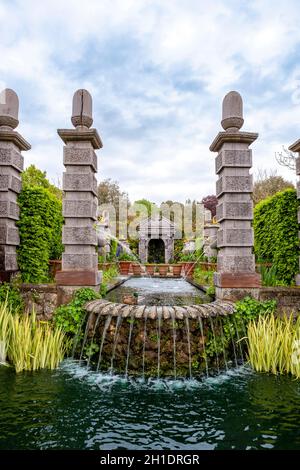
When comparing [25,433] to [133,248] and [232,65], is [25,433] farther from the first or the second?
[133,248]

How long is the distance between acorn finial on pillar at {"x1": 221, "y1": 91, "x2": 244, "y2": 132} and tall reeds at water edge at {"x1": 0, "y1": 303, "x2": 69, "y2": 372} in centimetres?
511

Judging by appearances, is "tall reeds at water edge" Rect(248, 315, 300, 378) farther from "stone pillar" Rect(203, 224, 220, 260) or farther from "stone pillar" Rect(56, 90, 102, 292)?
"stone pillar" Rect(203, 224, 220, 260)

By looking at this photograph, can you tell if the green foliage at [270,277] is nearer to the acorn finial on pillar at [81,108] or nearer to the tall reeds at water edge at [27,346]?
the tall reeds at water edge at [27,346]

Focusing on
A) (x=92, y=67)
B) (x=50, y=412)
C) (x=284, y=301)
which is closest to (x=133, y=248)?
(x=92, y=67)

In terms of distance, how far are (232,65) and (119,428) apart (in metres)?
8.22

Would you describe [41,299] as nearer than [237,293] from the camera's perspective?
No

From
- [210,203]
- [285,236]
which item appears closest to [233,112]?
[285,236]

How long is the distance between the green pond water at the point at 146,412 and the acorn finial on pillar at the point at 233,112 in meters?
4.63

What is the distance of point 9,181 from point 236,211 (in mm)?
4678

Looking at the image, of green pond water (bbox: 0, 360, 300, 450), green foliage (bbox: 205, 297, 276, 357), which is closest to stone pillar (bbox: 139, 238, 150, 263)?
→ green foliage (bbox: 205, 297, 276, 357)

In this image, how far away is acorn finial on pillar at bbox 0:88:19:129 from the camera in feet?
20.9

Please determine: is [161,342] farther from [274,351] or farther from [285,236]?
[285,236]

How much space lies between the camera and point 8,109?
253 inches
